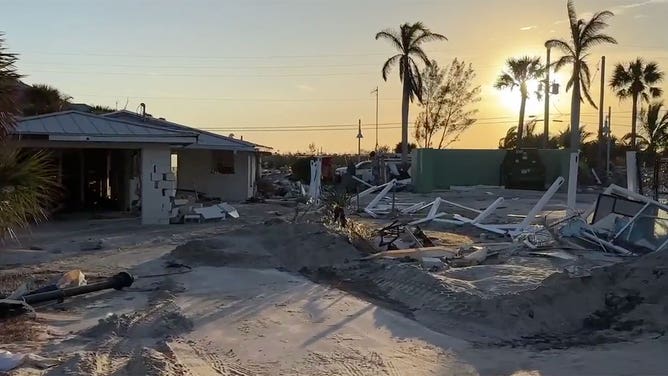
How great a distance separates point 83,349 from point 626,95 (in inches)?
2065

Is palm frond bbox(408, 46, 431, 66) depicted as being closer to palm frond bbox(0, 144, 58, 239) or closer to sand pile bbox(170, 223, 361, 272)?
sand pile bbox(170, 223, 361, 272)

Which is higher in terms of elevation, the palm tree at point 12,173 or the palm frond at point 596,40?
Result: the palm frond at point 596,40

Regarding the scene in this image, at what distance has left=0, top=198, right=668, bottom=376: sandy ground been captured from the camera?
6688 mm

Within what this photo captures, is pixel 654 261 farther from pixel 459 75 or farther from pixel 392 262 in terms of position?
pixel 459 75

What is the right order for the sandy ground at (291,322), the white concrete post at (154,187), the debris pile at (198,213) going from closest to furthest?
the sandy ground at (291,322)
the white concrete post at (154,187)
the debris pile at (198,213)

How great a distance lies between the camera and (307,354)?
7105 millimetres

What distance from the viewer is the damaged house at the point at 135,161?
20.3m

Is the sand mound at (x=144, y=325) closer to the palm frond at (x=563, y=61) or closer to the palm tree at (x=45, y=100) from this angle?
the palm tree at (x=45, y=100)

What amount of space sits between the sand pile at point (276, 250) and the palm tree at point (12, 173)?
4.95m

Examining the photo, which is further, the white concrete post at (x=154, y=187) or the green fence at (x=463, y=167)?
the green fence at (x=463, y=167)

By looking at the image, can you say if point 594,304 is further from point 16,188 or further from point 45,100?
point 45,100

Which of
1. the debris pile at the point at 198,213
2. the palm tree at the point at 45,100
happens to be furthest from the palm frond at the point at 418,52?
the debris pile at the point at 198,213

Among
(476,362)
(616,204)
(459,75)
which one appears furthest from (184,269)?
(459,75)

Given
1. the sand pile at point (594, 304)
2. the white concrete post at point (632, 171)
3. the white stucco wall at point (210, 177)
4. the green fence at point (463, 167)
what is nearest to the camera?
the sand pile at point (594, 304)
